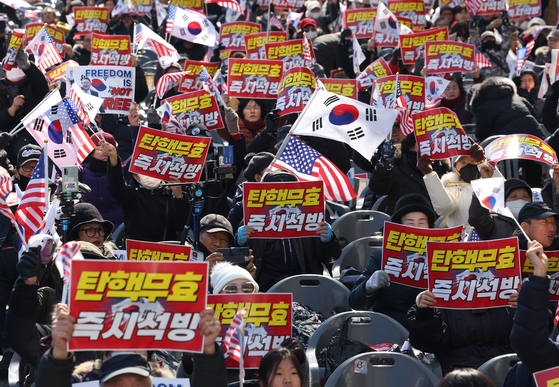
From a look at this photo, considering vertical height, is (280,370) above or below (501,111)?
below

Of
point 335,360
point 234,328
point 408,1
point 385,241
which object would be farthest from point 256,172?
point 408,1

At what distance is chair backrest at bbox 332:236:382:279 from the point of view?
668 centimetres

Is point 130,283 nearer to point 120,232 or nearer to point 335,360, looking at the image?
point 335,360

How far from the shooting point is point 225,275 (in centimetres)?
507

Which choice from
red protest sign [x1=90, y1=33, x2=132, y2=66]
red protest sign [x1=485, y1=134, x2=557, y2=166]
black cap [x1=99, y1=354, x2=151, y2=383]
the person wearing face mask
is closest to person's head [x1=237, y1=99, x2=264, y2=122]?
red protest sign [x1=90, y1=33, x2=132, y2=66]

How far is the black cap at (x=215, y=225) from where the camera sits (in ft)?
20.3

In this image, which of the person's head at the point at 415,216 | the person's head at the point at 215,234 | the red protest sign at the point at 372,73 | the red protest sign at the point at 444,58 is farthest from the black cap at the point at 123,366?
the red protest sign at the point at 444,58

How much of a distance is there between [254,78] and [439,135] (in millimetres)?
3605

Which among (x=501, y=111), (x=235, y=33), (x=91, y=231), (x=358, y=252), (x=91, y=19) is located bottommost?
(x=358, y=252)

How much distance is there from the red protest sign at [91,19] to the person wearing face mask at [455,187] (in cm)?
924

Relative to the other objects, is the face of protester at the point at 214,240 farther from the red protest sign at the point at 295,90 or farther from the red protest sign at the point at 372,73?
the red protest sign at the point at 372,73

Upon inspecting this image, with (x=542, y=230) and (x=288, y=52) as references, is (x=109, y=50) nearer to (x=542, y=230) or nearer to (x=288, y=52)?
(x=288, y=52)

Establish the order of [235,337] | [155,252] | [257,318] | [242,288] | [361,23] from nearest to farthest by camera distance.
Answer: [235,337], [257,318], [242,288], [155,252], [361,23]

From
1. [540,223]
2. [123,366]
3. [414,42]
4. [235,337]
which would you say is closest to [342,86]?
[414,42]
